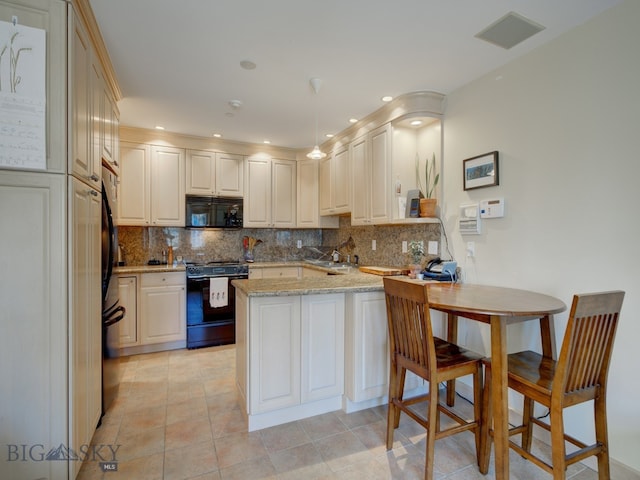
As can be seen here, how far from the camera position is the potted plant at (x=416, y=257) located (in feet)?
9.00

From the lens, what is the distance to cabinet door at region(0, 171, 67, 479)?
1.34 meters

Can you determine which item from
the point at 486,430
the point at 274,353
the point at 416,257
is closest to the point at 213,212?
the point at 274,353

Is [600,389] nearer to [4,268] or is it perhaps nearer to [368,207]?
[368,207]

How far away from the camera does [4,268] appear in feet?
4.39

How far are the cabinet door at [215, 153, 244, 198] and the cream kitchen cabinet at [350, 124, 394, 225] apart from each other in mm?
1568

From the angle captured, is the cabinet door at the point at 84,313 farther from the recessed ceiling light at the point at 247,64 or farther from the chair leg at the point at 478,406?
the chair leg at the point at 478,406

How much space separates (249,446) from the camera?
1.92 metres

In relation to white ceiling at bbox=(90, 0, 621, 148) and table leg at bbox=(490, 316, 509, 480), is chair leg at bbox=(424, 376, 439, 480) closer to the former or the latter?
table leg at bbox=(490, 316, 509, 480)

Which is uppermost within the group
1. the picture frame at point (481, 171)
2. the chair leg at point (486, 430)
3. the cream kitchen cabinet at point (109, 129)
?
the cream kitchen cabinet at point (109, 129)

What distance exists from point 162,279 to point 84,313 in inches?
75.3

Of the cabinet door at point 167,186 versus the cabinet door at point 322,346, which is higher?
the cabinet door at point 167,186

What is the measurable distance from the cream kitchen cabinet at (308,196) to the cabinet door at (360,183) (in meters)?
1.00

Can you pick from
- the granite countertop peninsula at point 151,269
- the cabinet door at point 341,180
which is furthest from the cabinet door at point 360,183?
the granite countertop peninsula at point 151,269

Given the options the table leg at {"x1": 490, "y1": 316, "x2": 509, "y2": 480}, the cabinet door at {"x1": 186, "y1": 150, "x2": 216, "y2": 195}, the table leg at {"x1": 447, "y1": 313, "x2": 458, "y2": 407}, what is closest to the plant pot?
the table leg at {"x1": 447, "y1": 313, "x2": 458, "y2": 407}
